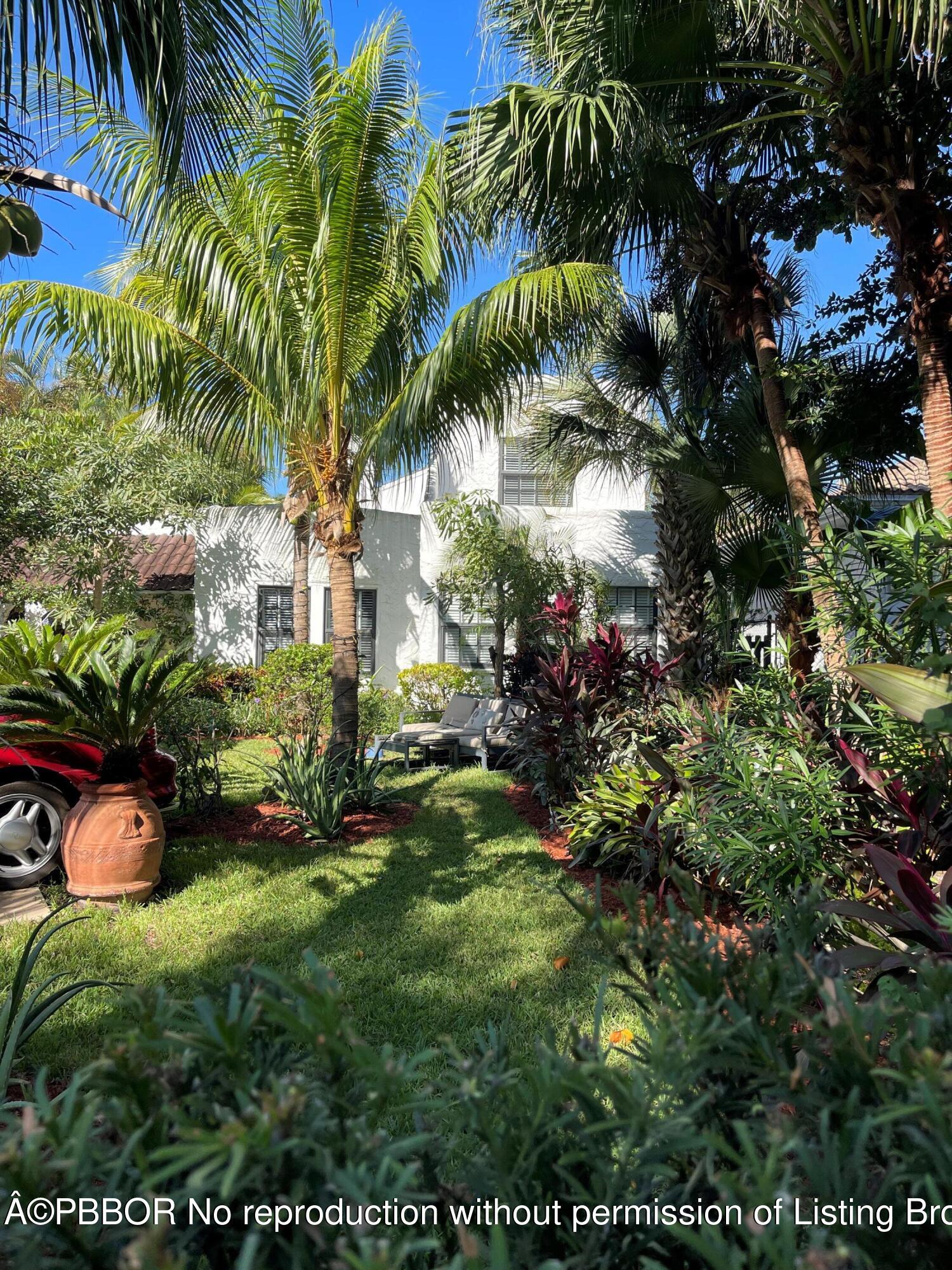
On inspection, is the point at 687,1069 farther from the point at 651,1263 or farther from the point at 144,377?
the point at 144,377

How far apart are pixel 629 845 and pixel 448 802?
3746 millimetres

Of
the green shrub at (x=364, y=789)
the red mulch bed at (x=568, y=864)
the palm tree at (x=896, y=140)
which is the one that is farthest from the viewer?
the green shrub at (x=364, y=789)

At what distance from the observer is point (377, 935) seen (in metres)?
5.21

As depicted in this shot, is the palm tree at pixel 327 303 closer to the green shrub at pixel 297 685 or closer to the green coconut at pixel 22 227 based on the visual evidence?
the green coconut at pixel 22 227

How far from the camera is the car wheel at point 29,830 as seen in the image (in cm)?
602

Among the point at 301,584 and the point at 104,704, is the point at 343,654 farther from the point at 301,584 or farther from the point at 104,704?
the point at 301,584

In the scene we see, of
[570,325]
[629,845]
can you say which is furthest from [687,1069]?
Result: [570,325]

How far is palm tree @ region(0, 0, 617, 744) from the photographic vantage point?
25.0ft

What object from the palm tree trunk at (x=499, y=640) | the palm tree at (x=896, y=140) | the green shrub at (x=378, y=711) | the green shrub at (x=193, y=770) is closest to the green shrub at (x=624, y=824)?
the palm tree at (x=896, y=140)

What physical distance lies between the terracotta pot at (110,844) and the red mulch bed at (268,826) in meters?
1.76

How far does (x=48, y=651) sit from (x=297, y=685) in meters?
7.92

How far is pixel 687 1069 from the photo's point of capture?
118cm

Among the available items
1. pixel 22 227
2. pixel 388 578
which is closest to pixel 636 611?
pixel 388 578

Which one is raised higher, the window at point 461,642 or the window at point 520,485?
the window at point 520,485
